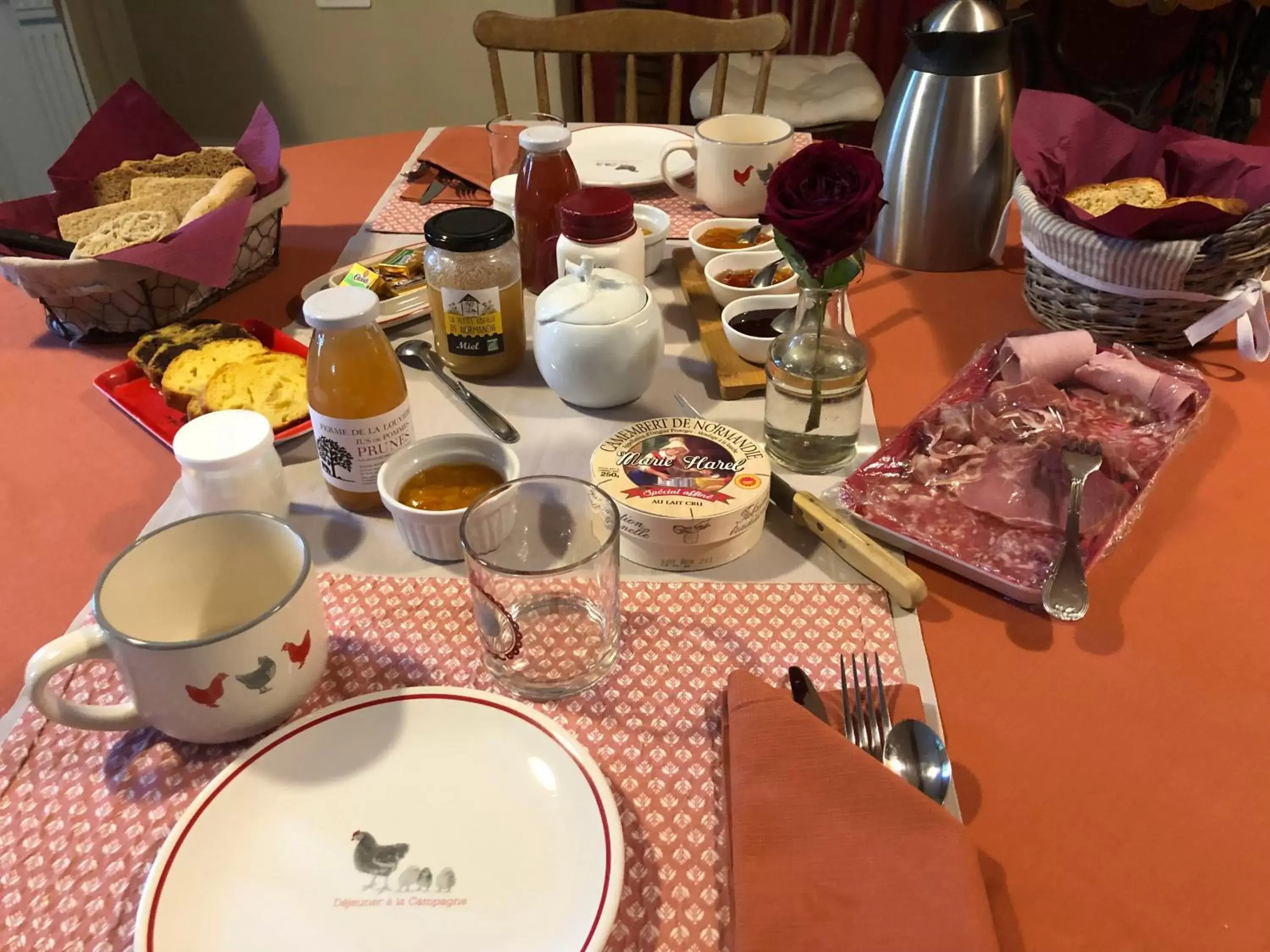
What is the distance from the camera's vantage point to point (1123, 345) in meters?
0.93

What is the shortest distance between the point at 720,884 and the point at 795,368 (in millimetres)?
445

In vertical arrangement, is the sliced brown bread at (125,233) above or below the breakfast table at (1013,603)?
above

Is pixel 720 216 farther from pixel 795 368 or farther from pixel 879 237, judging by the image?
pixel 795 368

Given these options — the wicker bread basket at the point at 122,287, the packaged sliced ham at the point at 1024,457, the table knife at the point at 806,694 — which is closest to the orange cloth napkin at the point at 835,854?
the table knife at the point at 806,694

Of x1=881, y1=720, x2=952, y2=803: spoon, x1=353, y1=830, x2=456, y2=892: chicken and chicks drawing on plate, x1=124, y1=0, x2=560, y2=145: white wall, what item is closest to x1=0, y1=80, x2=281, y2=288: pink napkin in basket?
x1=353, y1=830, x2=456, y2=892: chicken and chicks drawing on plate

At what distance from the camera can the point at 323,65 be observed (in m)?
2.71

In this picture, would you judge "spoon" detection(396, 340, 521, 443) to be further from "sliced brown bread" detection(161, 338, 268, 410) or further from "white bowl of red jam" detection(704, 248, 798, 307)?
"white bowl of red jam" detection(704, 248, 798, 307)

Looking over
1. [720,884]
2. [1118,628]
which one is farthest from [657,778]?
[1118,628]

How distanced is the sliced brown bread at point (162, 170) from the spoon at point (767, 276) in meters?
0.68

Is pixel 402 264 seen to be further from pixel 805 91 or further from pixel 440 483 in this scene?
pixel 805 91

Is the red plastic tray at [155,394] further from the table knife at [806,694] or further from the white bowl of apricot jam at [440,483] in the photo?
the table knife at [806,694]

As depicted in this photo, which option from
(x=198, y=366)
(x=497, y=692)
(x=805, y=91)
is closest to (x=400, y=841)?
(x=497, y=692)

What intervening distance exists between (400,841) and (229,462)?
351 millimetres

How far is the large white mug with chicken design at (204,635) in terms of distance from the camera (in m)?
0.54
